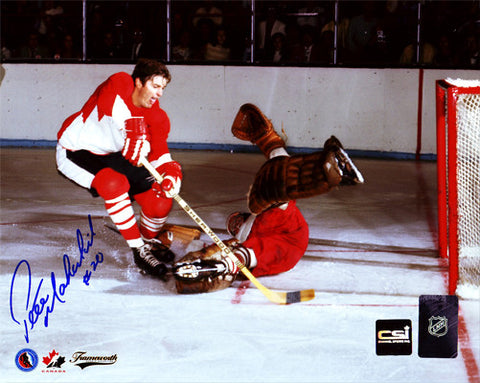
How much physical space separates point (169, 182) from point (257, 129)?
1.48ft

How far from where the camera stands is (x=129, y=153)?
11.0 ft

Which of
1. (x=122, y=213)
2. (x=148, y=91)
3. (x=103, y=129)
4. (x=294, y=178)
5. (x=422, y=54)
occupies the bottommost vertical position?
(x=122, y=213)

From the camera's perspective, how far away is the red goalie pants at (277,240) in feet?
11.8

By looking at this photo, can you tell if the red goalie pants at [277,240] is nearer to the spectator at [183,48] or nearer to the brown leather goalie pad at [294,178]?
the brown leather goalie pad at [294,178]

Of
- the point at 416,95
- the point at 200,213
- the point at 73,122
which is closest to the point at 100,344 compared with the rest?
the point at 73,122

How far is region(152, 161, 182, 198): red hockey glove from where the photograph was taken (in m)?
3.40

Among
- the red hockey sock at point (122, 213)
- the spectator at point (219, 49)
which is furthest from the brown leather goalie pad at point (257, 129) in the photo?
the spectator at point (219, 49)

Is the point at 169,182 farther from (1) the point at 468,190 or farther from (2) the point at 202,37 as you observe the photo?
(2) the point at 202,37

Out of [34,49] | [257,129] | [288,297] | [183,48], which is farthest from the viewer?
[34,49]

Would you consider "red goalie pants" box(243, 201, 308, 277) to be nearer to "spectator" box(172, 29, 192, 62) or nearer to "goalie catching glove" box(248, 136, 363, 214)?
"goalie catching glove" box(248, 136, 363, 214)

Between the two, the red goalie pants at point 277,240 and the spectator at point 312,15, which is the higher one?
the spectator at point 312,15

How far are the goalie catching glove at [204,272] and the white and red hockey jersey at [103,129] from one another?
623 millimetres

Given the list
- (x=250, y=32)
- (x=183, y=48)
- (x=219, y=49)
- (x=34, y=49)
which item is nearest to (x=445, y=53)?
(x=250, y=32)
